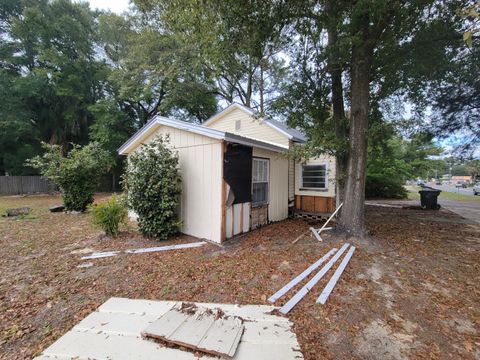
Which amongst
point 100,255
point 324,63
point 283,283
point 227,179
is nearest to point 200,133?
point 227,179

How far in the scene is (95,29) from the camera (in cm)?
1898

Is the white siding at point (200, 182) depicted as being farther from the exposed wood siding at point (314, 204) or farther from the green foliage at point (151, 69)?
the green foliage at point (151, 69)

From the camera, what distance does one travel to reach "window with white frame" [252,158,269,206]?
6.65m

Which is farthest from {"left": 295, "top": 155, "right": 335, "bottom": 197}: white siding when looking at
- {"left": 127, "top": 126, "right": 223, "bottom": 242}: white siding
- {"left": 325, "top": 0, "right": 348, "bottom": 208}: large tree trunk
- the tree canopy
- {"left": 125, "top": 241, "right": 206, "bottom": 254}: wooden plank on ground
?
{"left": 125, "top": 241, "right": 206, "bottom": 254}: wooden plank on ground

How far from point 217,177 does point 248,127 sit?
17.1 feet

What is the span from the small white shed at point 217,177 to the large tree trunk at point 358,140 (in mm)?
2250

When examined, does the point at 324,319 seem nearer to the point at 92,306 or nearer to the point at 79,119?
the point at 92,306

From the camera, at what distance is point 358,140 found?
5609 mm

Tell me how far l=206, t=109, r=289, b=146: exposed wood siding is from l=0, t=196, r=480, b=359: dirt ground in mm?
4098

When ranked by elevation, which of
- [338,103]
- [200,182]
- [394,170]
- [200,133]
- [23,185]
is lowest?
[23,185]

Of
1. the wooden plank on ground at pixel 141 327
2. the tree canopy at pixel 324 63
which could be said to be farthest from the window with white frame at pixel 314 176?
the wooden plank on ground at pixel 141 327

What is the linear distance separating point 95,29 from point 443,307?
25.8 meters

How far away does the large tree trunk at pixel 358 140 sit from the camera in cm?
551

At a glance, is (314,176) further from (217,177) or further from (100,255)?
(100,255)
